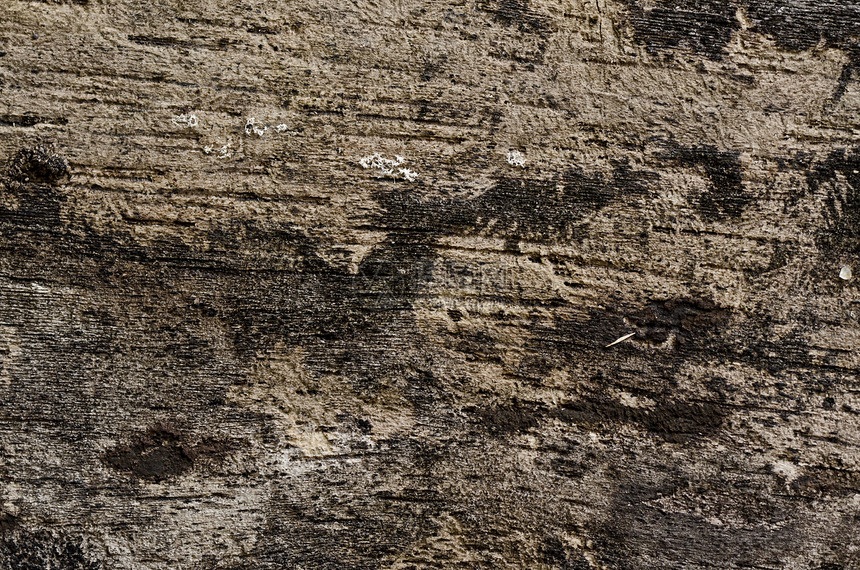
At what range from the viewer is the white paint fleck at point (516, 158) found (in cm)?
173

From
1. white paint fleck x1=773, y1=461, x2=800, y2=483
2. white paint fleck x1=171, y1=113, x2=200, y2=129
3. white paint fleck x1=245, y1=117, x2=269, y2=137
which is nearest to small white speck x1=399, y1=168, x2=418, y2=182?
white paint fleck x1=245, y1=117, x2=269, y2=137

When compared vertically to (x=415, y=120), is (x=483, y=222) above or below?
below

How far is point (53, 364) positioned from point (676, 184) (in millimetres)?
2035

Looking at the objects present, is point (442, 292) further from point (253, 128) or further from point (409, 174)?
point (253, 128)

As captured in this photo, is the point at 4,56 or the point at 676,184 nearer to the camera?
the point at 4,56

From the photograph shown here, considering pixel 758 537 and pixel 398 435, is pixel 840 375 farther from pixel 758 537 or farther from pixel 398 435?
pixel 398 435

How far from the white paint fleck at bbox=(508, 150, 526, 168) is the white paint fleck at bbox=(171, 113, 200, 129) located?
980 millimetres

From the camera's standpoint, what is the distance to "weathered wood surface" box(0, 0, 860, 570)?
5.49ft

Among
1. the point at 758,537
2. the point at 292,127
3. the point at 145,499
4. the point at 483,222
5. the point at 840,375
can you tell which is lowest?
the point at 145,499

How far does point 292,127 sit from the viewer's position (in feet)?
5.55

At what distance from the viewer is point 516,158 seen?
1.73 meters

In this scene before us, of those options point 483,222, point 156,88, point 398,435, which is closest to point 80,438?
point 398,435

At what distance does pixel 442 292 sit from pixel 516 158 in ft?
1.60

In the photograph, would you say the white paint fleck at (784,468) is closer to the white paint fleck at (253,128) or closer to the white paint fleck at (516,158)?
the white paint fleck at (516,158)
